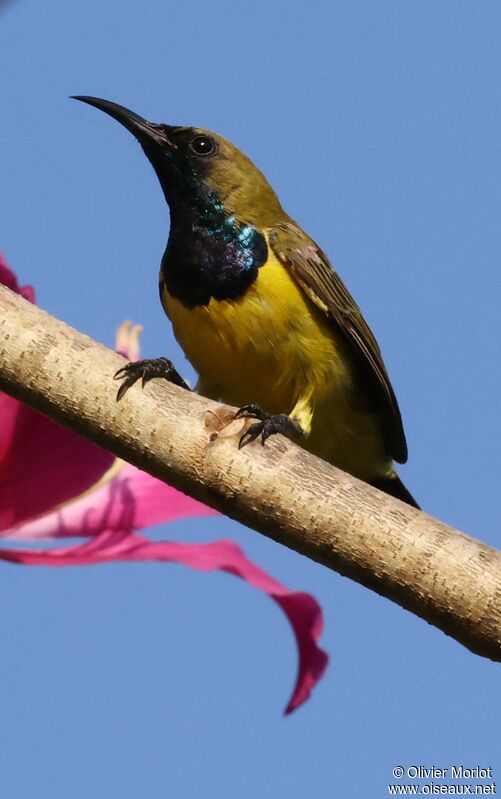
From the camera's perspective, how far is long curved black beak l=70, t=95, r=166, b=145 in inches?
164

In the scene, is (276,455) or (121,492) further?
(121,492)

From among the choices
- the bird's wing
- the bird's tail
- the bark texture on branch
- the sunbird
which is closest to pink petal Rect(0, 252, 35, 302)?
the bark texture on branch

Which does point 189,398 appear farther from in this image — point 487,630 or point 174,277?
point 174,277

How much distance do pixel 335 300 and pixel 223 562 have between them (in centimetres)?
181

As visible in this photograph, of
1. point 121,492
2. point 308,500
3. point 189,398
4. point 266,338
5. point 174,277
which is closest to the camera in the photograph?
point 308,500

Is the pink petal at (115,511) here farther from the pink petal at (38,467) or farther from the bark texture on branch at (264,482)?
the bark texture on branch at (264,482)

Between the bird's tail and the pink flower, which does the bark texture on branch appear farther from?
the bird's tail

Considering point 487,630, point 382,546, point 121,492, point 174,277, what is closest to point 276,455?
point 382,546

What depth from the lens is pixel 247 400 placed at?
4285 millimetres

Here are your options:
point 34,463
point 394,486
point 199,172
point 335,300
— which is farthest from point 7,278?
point 394,486

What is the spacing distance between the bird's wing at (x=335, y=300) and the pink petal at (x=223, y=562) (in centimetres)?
164

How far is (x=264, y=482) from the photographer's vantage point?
2.11 meters

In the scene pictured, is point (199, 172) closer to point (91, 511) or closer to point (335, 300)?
A: point (335, 300)

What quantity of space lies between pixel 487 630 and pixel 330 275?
271 cm
